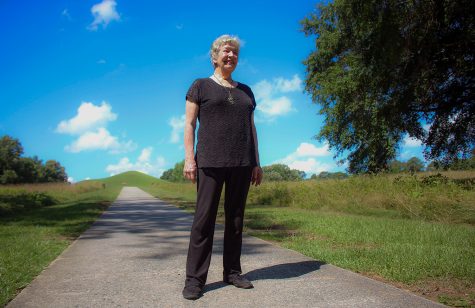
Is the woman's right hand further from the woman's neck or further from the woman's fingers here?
the woman's neck

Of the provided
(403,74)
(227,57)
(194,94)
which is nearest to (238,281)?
(194,94)

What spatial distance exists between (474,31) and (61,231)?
47.3 ft

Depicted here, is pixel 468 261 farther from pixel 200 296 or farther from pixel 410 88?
pixel 410 88

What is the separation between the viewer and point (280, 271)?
13.3ft

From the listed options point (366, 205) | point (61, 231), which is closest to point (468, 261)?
point (61, 231)

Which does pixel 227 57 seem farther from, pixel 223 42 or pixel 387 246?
pixel 387 246

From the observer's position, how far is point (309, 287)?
11.2ft

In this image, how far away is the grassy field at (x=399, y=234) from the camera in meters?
3.71

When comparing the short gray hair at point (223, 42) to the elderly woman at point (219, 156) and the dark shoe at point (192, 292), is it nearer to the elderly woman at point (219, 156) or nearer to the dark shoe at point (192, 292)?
the elderly woman at point (219, 156)

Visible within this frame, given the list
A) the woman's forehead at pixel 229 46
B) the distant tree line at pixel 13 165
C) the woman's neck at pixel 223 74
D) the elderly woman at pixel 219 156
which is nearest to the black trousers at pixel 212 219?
the elderly woman at pixel 219 156

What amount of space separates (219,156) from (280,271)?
1451 millimetres

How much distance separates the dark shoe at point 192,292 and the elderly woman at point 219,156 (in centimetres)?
5

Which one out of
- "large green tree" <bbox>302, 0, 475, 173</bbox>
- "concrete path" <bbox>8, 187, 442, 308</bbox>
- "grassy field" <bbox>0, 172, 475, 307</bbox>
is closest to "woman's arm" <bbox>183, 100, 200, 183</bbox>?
"concrete path" <bbox>8, 187, 442, 308</bbox>

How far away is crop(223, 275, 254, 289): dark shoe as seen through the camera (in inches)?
136
